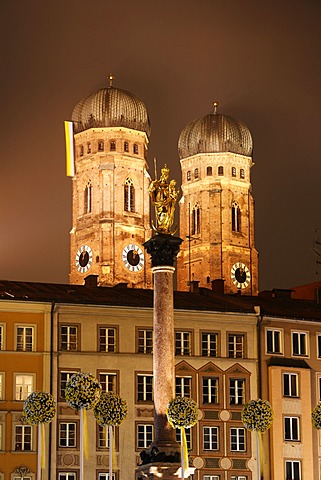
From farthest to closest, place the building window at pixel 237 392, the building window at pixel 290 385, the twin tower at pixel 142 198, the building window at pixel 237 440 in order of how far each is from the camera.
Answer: the twin tower at pixel 142 198 → the building window at pixel 290 385 → the building window at pixel 237 392 → the building window at pixel 237 440

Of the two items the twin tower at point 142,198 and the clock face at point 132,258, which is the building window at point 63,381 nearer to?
the twin tower at point 142,198

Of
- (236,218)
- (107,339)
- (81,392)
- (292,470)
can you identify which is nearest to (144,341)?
(107,339)

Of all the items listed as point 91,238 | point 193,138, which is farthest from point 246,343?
point 193,138

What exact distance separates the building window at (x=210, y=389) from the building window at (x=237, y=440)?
7.43ft

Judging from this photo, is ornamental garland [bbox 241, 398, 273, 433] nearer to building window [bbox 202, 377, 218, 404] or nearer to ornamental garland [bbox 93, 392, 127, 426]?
ornamental garland [bbox 93, 392, 127, 426]

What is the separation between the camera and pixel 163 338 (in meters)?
82.8

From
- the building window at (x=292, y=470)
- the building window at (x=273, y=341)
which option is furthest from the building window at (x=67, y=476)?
the building window at (x=273, y=341)

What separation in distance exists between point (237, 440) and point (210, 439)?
5.93ft

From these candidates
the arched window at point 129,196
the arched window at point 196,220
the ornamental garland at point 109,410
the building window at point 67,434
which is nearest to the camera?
the ornamental garland at point 109,410

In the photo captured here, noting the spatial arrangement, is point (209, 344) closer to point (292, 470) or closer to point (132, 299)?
point (132, 299)

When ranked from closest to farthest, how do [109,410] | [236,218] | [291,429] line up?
[109,410] → [291,429] → [236,218]

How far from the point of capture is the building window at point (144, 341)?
102 m

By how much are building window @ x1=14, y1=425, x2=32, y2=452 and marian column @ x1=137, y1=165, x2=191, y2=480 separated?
53.3 ft

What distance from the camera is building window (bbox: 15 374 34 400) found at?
9800 centimetres
